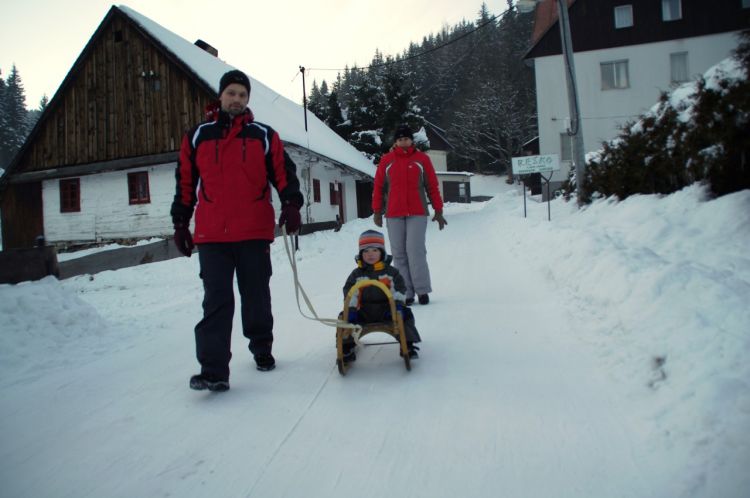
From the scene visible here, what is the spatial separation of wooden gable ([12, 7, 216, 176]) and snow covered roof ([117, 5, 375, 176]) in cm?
39

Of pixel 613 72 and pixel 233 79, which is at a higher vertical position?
pixel 613 72

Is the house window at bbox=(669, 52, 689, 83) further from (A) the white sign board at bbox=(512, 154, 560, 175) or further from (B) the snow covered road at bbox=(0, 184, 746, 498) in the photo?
(B) the snow covered road at bbox=(0, 184, 746, 498)

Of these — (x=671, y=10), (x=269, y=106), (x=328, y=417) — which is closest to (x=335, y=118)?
(x=269, y=106)

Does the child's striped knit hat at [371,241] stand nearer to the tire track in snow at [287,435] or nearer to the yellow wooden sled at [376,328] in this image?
the yellow wooden sled at [376,328]

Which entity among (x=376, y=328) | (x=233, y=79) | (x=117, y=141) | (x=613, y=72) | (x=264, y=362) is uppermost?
(x=613, y=72)

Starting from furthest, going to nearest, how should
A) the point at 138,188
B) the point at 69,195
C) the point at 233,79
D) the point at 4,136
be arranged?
the point at 4,136, the point at 69,195, the point at 138,188, the point at 233,79

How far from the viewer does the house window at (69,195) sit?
17906mm

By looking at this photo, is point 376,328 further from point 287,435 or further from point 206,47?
point 206,47

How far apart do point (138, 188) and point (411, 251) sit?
1508cm

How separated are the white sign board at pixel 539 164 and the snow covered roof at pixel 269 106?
283 inches

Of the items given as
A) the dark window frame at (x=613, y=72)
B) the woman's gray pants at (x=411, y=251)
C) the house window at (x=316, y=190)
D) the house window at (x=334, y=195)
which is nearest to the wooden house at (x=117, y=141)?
the house window at (x=316, y=190)

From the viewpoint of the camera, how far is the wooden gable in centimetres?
1581

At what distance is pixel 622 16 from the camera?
921 inches

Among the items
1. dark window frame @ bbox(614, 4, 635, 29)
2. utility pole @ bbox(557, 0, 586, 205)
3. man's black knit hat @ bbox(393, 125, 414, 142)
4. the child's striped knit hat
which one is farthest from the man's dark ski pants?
dark window frame @ bbox(614, 4, 635, 29)
